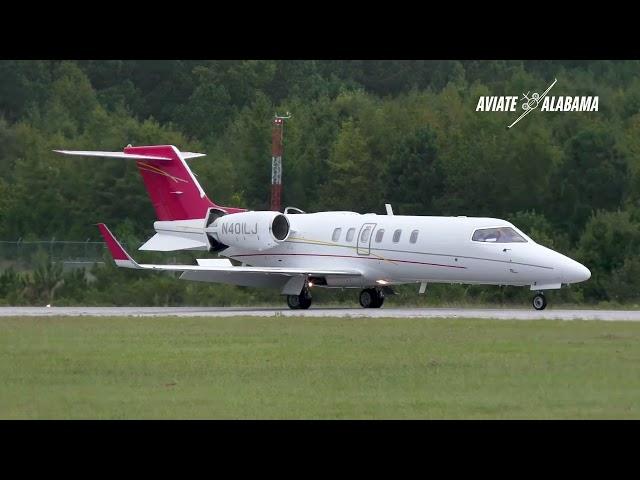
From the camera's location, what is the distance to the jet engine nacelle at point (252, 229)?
33406mm

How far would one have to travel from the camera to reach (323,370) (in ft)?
→ 60.0

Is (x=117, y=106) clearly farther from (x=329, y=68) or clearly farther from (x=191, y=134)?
(x=329, y=68)

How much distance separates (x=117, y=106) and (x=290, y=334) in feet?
180

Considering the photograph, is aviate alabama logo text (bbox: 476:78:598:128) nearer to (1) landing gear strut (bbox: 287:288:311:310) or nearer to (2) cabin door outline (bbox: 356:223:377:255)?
(2) cabin door outline (bbox: 356:223:377:255)

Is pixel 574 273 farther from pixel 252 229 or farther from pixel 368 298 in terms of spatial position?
pixel 252 229

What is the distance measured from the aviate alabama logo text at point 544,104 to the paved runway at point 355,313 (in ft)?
70.5

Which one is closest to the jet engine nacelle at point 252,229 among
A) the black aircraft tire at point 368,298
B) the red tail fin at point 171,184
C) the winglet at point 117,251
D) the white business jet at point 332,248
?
the white business jet at point 332,248

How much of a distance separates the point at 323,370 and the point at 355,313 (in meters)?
12.3

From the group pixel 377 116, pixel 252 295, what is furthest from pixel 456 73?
pixel 252 295

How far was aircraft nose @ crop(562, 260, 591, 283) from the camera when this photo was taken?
1145 inches

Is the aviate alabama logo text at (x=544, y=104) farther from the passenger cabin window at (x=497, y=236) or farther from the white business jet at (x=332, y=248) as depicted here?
the passenger cabin window at (x=497, y=236)

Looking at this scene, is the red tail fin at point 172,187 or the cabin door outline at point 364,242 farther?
the red tail fin at point 172,187

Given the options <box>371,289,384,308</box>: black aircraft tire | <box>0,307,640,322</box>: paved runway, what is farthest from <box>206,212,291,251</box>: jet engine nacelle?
<box>371,289,384,308</box>: black aircraft tire

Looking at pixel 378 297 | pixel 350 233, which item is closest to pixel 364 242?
pixel 350 233
